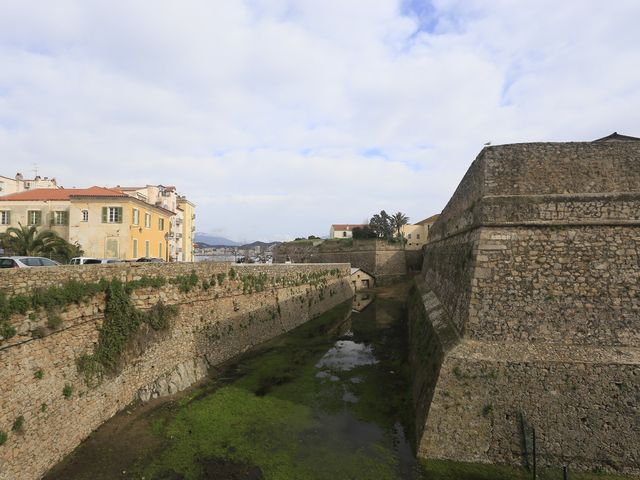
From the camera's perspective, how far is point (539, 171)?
11195mm

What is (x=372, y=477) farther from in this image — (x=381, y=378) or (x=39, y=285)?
(x=39, y=285)

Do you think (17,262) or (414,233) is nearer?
(17,262)

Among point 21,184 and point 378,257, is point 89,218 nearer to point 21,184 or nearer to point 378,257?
point 21,184

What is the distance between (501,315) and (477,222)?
3137 millimetres

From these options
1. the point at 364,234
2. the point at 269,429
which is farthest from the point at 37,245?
the point at 364,234

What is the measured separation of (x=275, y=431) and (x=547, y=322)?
9.01m

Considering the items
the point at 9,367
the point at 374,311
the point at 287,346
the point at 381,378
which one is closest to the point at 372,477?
the point at 381,378

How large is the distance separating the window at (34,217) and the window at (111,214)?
565 cm

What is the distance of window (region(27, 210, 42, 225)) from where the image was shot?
28.4m

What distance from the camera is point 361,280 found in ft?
173

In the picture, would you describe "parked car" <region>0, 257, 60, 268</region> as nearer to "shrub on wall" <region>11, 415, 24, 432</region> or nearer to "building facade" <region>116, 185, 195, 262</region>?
"shrub on wall" <region>11, 415, 24, 432</region>

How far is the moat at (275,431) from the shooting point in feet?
31.8

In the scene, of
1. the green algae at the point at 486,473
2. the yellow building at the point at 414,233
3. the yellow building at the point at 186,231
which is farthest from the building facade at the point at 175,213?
the yellow building at the point at 414,233

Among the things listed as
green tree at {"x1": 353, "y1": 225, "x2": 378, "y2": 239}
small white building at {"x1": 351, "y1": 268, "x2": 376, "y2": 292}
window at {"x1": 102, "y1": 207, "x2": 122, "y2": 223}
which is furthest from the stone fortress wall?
green tree at {"x1": 353, "y1": 225, "x2": 378, "y2": 239}
